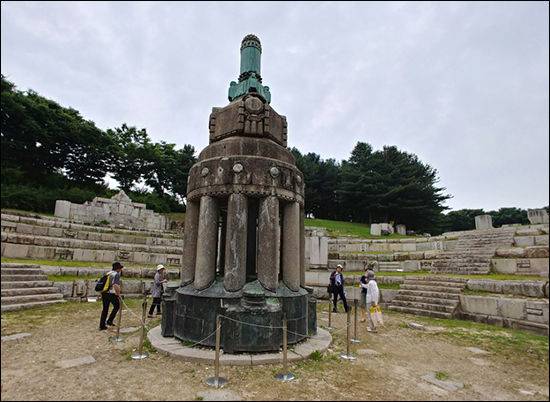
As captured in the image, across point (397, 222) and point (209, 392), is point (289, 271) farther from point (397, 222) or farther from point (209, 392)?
point (397, 222)

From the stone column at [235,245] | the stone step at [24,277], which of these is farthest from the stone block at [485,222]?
the stone step at [24,277]

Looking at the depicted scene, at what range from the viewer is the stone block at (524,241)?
1647 cm

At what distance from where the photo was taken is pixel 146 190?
46844 millimetres

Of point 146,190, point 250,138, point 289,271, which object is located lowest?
point 289,271

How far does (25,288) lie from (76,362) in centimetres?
715

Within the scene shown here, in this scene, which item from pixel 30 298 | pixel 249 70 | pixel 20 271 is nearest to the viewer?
pixel 249 70

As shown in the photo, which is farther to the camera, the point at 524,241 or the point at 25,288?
the point at 524,241

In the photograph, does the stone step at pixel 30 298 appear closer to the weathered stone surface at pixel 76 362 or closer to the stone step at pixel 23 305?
the stone step at pixel 23 305

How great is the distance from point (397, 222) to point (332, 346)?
41.9 m

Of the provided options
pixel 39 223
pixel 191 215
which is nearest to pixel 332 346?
pixel 191 215

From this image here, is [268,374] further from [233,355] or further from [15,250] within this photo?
[15,250]

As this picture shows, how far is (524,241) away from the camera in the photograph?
1672 cm

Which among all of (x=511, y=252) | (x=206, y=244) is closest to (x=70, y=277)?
(x=206, y=244)

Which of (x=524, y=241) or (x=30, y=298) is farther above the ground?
(x=524, y=241)
